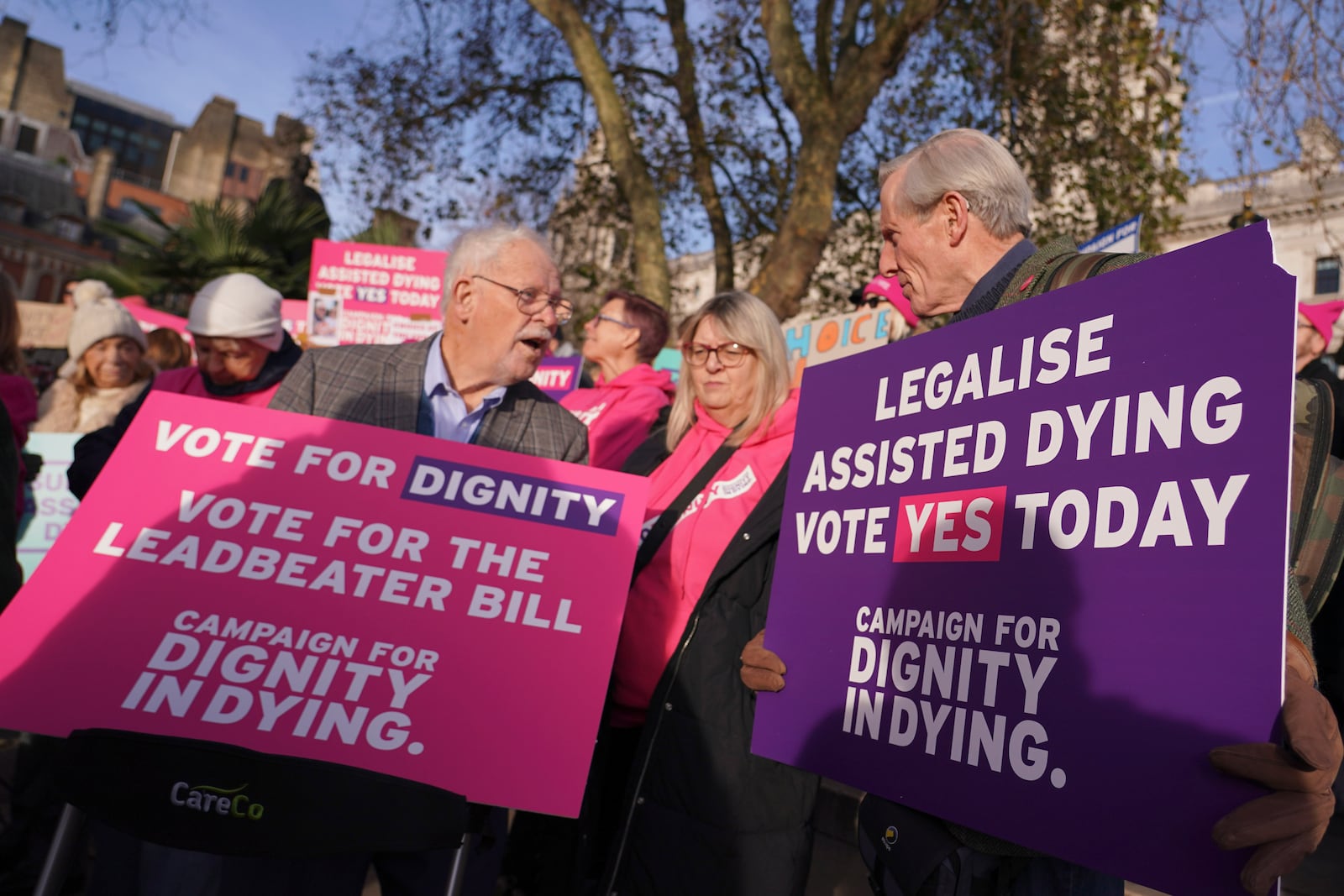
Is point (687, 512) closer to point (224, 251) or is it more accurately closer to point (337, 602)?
point (337, 602)

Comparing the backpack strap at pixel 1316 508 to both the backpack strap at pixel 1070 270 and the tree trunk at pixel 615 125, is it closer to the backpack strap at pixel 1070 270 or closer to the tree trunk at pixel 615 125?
the backpack strap at pixel 1070 270

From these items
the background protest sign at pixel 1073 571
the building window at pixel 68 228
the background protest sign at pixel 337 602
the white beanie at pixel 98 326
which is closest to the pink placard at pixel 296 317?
the white beanie at pixel 98 326

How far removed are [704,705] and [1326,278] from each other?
39.7 meters

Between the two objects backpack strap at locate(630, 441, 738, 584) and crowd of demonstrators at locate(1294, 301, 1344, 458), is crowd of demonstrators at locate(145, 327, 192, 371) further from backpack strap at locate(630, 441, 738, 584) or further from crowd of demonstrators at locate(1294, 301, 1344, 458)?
crowd of demonstrators at locate(1294, 301, 1344, 458)

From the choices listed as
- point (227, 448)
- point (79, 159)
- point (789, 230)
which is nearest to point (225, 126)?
point (79, 159)

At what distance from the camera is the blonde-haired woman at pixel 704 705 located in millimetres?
2129

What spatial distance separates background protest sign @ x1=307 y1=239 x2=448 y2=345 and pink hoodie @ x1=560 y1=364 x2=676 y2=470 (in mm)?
3470

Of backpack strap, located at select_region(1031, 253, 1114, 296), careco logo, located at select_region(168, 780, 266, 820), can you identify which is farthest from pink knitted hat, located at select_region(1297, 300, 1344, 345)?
careco logo, located at select_region(168, 780, 266, 820)

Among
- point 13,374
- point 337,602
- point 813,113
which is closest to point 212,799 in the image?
point 337,602

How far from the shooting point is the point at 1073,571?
1276mm

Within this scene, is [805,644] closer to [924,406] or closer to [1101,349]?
[924,406]

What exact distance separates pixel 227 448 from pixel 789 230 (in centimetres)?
572

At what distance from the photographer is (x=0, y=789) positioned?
3266mm

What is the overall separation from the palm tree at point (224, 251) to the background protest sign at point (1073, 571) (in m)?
12.7
